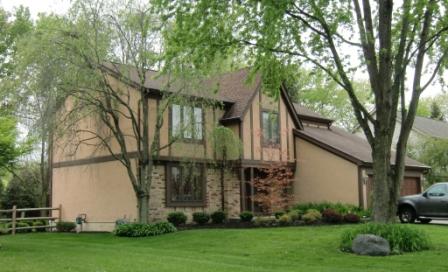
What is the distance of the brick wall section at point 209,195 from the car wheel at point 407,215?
7126 mm

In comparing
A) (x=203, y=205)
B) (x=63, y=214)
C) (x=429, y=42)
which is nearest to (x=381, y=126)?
(x=429, y=42)

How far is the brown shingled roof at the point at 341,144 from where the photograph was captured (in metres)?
24.9

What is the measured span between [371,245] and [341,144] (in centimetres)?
1551

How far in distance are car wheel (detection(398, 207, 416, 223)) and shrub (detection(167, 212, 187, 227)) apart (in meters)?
8.90

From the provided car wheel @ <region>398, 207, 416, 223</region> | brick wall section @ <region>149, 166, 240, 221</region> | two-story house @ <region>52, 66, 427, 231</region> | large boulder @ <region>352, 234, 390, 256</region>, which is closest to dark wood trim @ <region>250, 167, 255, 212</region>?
two-story house @ <region>52, 66, 427, 231</region>

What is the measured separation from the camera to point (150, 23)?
18.3 metres

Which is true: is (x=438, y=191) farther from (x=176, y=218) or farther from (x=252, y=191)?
(x=176, y=218)

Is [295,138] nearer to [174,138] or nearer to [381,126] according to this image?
[174,138]

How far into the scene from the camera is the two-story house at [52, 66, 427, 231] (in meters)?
21.6

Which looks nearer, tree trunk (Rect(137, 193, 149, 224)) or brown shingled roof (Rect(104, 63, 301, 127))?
brown shingled roof (Rect(104, 63, 301, 127))

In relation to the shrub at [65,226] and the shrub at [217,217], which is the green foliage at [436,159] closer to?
the shrub at [217,217]

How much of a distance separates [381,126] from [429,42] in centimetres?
280

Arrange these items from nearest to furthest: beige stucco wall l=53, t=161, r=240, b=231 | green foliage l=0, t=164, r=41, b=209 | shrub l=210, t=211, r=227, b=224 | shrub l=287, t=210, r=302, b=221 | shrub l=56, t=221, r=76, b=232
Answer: shrub l=287, t=210, r=302, b=221
beige stucco wall l=53, t=161, r=240, b=231
shrub l=210, t=211, r=227, b=224
shrub l=56, t=221, r=76, b=232
green foliage l=0, t=164, r=41, b=209

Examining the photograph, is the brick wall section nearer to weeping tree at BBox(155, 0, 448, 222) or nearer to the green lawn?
the green lawn
